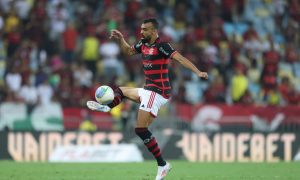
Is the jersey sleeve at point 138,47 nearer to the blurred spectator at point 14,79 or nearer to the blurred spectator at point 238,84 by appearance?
the blurred spectator at point 14,79

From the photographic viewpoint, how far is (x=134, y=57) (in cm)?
2478

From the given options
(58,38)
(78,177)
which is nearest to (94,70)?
(58,38)

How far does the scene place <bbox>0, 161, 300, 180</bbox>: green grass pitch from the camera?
14.5 metres

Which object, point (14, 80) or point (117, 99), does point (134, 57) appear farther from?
point (117, 99)

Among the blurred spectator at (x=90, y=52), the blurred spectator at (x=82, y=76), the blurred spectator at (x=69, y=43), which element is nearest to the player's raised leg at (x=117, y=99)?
the blurred spectator at (x=82, y=76)

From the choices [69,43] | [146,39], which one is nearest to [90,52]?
[69,43]

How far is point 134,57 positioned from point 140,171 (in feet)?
30.1

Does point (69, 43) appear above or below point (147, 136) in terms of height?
above

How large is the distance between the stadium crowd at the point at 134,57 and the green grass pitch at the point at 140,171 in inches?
212

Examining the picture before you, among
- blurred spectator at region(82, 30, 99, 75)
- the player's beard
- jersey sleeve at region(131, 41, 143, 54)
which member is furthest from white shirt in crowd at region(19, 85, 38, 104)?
the player's beard

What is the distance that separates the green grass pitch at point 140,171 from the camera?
47.5 ft

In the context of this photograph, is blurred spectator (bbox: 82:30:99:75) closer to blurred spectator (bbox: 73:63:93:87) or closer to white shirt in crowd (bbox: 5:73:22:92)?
blurred spectator (bbox: 73:63:93:87)

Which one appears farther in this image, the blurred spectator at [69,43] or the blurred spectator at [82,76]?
the blurred spectator at [69,43]

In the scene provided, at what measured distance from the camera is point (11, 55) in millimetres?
24156
